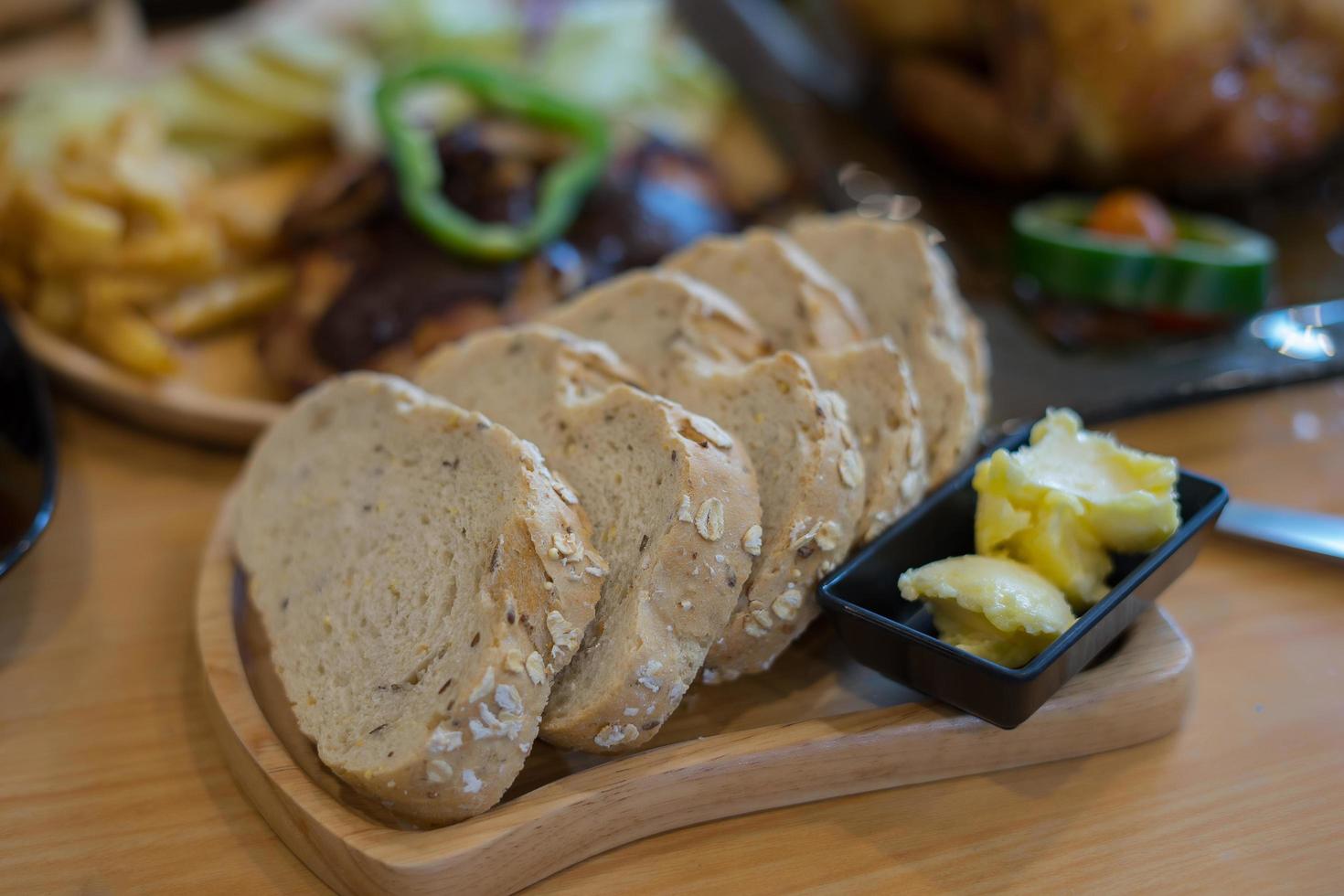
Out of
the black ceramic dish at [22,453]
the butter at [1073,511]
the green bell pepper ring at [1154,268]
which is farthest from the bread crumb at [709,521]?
the green bell pepper ring at [1154,268]

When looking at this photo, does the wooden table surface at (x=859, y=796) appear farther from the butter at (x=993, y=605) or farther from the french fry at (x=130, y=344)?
the french fry at (x=130, y=344)

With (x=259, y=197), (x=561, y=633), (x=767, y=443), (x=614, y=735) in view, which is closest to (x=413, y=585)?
(x=561, y=633)

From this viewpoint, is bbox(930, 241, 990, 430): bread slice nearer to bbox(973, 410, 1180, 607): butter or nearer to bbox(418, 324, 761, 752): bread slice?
bbox(973, 410, 1180, 607): butter

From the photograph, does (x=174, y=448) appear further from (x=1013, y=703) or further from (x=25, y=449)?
(x=1013, y=703)

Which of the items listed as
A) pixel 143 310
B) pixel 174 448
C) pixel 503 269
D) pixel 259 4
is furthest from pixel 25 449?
pixel 259 4

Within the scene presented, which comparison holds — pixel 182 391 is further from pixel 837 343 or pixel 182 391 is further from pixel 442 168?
pixel 837 343

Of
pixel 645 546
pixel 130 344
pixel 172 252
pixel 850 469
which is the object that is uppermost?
pixel 850 469

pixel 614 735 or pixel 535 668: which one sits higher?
pixel 535 668
